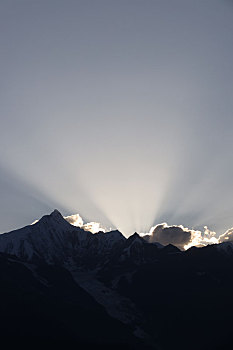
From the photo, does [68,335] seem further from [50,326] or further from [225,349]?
[225,349]

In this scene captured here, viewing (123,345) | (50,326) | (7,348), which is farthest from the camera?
(50,326)

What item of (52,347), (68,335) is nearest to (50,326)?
(68,335)

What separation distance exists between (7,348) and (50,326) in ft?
120

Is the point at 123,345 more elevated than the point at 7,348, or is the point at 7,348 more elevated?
the point at 123,345

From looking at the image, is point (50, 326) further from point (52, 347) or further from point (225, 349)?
point (225, 349)

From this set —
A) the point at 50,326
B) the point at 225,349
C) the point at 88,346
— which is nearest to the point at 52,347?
the point at 88,346

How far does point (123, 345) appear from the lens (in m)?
187

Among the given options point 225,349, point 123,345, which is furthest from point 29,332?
point 225,349

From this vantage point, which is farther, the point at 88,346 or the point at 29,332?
the point at 29,332

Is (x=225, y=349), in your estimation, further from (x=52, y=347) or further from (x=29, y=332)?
(x=29, y=332)

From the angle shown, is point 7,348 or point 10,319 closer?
point 7,348

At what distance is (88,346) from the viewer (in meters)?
176

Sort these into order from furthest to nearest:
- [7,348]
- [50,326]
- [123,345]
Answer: [50,326] → [123,345] → [7,348]

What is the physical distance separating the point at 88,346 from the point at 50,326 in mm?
32158
